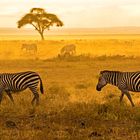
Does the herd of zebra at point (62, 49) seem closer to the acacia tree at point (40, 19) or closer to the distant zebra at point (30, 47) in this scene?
the distant zebra at point (30, 47)

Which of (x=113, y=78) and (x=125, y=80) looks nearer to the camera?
(x=125, y=80)

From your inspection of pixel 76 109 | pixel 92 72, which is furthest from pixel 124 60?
pixel 76 109

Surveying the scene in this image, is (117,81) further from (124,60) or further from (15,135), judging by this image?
(124,60)

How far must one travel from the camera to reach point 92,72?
2231 cm

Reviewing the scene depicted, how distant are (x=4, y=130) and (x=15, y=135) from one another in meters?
0.44

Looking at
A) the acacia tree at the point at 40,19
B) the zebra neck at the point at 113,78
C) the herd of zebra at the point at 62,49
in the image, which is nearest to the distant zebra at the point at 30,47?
the herd of zebra at the point at 62,49

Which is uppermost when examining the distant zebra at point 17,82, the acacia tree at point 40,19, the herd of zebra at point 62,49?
the acacia tree at point 40,19

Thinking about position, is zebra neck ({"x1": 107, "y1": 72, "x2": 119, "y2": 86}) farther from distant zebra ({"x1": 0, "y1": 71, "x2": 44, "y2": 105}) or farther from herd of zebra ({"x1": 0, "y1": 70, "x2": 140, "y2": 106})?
distant zebra ({"x1": 0, "y1": 71, "x2": 44, "y2": 105})

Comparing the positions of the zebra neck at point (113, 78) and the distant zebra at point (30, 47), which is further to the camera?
the distant zebra at point (30, 47)

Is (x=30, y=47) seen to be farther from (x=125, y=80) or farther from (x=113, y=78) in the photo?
(x=125, y=80)

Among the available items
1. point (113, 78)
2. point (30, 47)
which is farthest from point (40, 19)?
point (113, 78)

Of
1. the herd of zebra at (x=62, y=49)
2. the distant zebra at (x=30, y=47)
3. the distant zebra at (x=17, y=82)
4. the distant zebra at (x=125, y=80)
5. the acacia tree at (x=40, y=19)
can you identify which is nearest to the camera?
the distant zebra at (x=17, y=82)

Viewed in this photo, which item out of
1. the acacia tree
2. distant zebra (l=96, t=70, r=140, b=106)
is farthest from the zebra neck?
the acacia tree

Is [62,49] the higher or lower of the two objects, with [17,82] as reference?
higher
